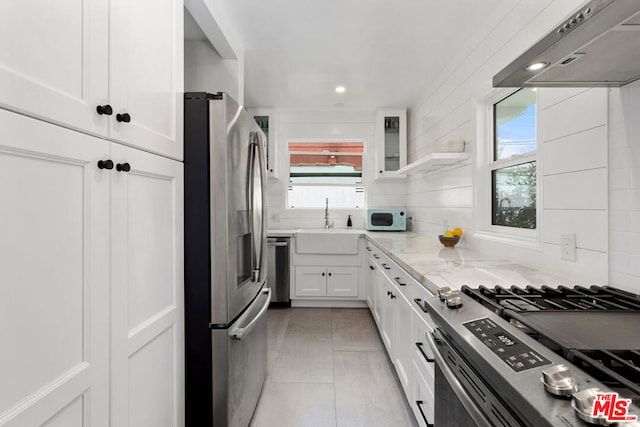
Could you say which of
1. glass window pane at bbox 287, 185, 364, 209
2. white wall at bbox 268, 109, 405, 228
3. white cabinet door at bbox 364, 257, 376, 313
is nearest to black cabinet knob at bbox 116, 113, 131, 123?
white cabinet door at bbox 364, 257, 376, 313

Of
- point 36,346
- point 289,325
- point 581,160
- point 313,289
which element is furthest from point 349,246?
point 36,346

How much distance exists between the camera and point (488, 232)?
2148 mm

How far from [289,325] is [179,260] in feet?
7.31

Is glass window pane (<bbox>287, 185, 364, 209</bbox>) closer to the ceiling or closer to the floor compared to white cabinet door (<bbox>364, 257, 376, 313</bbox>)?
closer to the ceiling

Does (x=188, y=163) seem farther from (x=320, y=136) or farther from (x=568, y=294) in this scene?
(x=320, y=136)

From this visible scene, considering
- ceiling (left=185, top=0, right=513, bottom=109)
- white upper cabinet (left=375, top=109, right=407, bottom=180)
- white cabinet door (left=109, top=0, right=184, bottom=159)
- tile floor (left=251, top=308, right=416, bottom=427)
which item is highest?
ceiling (left=185, top=0, right=513, bottom=109)

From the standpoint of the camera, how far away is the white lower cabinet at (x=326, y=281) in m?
3.73

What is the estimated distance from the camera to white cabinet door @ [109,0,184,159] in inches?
35.6

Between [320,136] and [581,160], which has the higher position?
[320,136]

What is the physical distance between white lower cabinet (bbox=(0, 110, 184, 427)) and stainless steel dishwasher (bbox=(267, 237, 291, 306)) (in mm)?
2548

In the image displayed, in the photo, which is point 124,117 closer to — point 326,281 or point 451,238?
point 451,238

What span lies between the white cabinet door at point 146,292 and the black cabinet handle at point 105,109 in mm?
102

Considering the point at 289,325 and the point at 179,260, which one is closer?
the point at 179,260

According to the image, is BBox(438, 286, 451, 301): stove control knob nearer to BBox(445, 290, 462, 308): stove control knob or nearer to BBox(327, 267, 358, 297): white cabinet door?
BBox(445, 290, 462, 308): stove control knob
